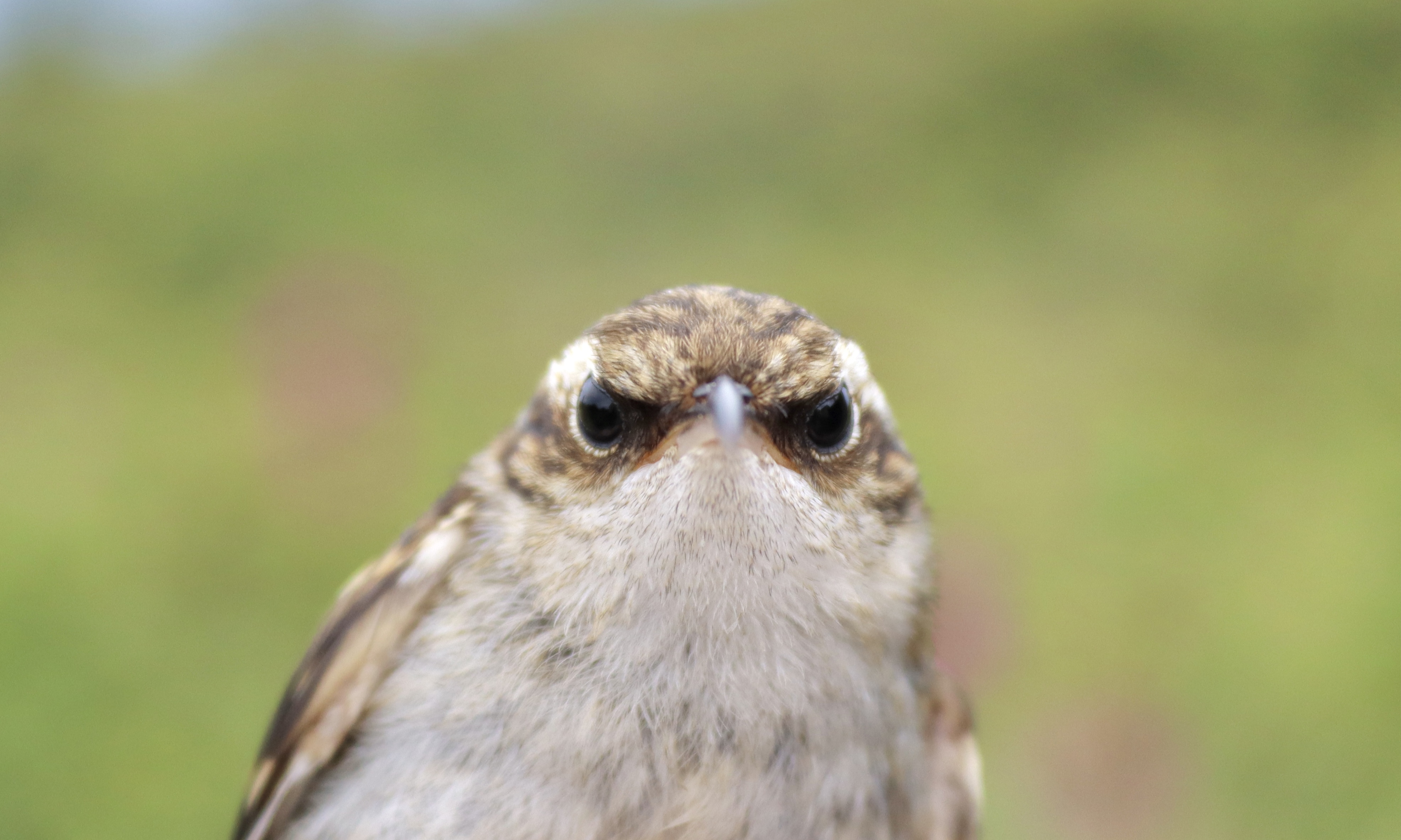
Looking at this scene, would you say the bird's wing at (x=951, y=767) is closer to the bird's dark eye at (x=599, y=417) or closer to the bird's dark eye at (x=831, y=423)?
the bird's dark eye at (x=831, y=423)

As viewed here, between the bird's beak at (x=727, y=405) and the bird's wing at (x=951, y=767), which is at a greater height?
the bird's beak at (x=727, y=405)

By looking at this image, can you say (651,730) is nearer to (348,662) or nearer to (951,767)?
(348,662)

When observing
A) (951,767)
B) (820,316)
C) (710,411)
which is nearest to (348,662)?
(710,411)

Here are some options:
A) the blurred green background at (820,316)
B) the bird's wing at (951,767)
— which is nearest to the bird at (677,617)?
the bird's wing at (951,767)

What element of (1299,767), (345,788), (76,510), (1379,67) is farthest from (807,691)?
(1379,67)

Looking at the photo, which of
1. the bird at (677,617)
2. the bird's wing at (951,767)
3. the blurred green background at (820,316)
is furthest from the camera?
the blurred green background at (820,316)

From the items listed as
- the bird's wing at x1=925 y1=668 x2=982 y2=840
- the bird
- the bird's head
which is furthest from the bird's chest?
the bird's wing at x1=925 y1=668 x2=982 y2=840

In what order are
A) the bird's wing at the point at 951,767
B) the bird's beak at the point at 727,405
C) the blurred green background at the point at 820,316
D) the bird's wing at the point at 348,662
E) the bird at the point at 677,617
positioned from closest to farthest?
the bird's beak at the point at 727,405 < the bird at the point at 677,617 < the bird's wing at the point at 348,662 < the bird's wing at the point at 951,767 < the blurred green background at the point at 820,316
